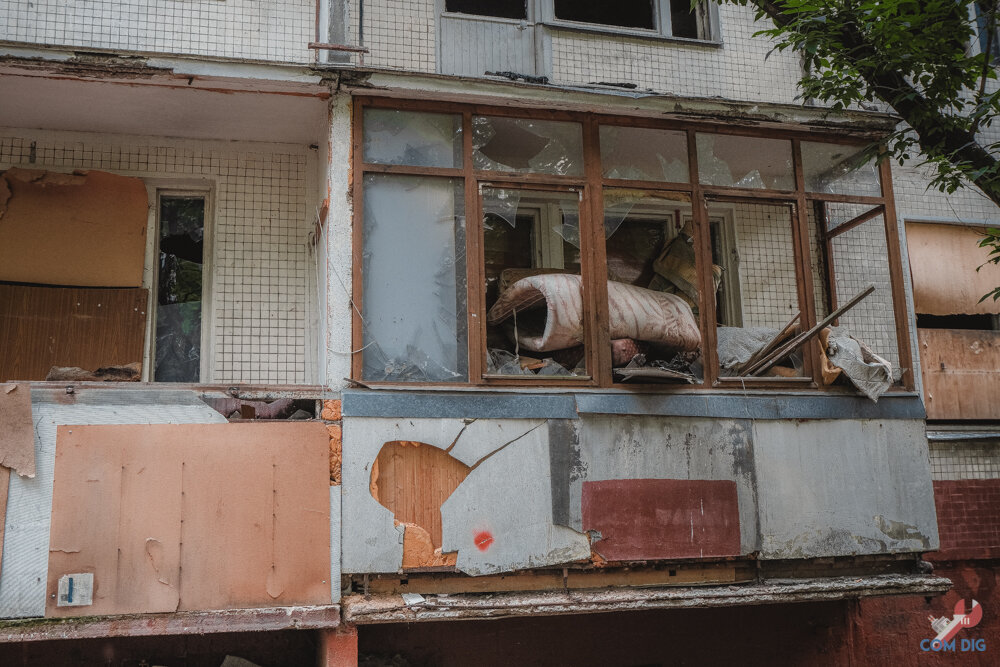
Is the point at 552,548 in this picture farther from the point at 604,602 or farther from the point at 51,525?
the point at 51,525

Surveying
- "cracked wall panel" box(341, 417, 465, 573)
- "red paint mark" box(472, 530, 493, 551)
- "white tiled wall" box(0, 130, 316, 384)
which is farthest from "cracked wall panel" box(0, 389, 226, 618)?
"red paint mark" box(472, 530, 493, 551)

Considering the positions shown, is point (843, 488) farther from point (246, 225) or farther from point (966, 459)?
point (246, 225)

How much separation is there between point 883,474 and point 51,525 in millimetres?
6579

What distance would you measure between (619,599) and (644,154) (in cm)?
375

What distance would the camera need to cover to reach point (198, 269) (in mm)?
7938

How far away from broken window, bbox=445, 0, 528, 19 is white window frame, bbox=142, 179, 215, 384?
2.76 m

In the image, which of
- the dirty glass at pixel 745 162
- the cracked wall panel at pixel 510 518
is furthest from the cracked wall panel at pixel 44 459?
the dirty glass at pixel 745 162

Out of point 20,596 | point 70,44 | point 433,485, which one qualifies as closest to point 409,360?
point 433,485

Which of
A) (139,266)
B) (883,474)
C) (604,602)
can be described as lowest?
(604,602)

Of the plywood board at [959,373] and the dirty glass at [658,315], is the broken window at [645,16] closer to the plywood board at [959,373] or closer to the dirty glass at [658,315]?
the dirty glass at [658,315]

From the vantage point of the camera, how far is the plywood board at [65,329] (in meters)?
7.36

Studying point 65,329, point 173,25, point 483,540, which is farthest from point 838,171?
point 65,329

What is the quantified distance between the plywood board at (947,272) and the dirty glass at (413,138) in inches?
214

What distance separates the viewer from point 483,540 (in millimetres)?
6629
